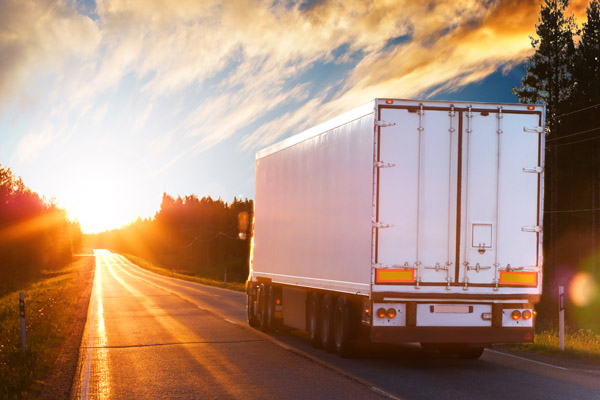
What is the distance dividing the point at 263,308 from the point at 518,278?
303 inches

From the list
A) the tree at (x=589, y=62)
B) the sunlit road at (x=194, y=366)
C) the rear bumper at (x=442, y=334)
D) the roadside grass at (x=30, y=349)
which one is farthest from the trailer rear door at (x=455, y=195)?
the tree at (x=589, y=62)

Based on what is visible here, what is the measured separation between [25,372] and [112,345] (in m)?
3.67

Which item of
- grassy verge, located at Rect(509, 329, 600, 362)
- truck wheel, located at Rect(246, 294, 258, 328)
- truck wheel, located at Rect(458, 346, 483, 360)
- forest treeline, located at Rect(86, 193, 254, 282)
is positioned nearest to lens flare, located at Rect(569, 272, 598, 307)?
grassy verge, located at Rect(509, 329, 600, 362)

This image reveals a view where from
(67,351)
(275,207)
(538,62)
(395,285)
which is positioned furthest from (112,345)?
(538,62)

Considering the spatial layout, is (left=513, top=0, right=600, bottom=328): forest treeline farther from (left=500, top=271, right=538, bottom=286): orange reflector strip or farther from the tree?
(left=500, top=271, right=538, bottom=286): orange reflector strip

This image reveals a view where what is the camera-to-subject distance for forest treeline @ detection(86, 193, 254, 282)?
127 m

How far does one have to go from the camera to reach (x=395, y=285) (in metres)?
10.6

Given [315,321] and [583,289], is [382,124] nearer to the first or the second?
[315,321]

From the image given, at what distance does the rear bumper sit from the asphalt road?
1.62 ft

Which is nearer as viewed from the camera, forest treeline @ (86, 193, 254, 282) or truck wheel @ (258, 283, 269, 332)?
truck wheel @ (258, 283, 269, 332)

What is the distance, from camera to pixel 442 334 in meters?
10.7

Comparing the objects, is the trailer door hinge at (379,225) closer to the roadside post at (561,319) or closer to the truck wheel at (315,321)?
the truck wheel at (315,321)

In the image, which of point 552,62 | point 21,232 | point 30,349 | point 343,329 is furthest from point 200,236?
point 343,329

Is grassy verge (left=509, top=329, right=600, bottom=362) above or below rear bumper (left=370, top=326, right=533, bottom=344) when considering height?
below
